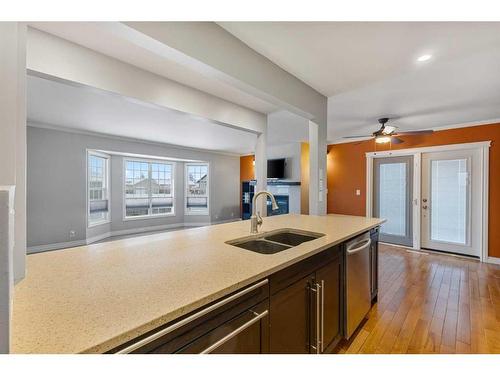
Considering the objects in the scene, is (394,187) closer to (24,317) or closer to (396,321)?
(396,321)

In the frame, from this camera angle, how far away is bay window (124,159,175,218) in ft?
21.1

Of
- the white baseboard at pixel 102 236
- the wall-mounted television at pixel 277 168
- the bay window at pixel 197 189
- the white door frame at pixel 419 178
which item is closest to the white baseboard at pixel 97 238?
the white baseboard at pixel 102 236

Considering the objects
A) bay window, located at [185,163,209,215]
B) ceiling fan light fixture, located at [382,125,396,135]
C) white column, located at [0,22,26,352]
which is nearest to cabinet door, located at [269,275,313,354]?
white column, located at [0,22,26,352]

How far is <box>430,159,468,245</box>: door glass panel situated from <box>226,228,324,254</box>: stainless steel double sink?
Answer: 154 inches

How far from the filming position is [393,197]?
16.0 feet

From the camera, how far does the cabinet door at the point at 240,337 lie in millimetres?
800

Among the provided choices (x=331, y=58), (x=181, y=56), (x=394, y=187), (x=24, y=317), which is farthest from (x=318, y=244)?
(x=394, y=187)

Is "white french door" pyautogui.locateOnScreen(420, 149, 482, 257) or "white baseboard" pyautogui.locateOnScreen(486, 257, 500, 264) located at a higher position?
"white french door" pyautogui.locateOnScreen(420, 149, 482, 257)

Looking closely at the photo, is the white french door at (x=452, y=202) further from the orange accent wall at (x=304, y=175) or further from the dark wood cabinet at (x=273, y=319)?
the dark wood cabinet at (x=273, y=319)

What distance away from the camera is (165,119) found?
4070 millimetres

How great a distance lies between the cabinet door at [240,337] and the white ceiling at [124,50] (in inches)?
59.0

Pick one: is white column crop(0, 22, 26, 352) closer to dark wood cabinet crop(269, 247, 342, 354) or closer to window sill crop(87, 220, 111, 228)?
dark wood cabinet crop(269, 247, 342, 354)

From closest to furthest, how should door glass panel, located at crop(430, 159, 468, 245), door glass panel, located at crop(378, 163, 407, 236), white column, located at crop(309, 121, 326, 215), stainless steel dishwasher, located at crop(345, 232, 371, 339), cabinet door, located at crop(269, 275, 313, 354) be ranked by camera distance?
cabinet door, located at crop(269, 275, 313, 354), stainless steel dishwasher, located at crop(345, 232, 371, 339), white column, located at crop(309, 121, 326, 215), door glass panel, located at crop(430, 159, 468, 245), door glass panel, located at crop(378, 163, 407, 236)
